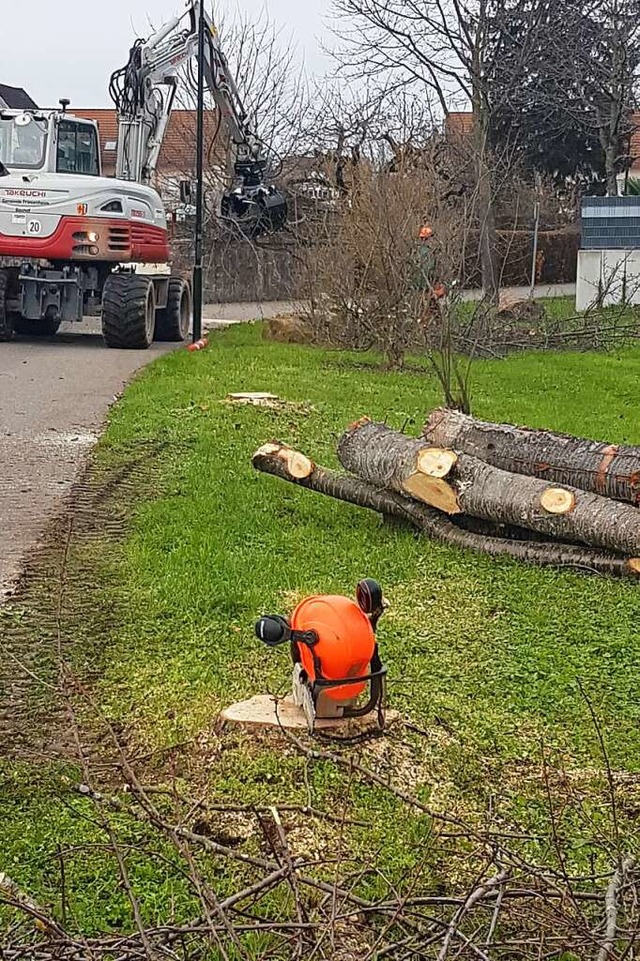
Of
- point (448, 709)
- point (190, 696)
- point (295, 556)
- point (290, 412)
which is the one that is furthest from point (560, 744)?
point (290, 412)

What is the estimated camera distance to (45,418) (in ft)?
36.9

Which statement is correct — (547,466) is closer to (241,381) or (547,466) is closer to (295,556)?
(295,556)

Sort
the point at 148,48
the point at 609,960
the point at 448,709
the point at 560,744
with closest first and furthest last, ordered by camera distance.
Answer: the point at 609,960 < the point at 560,744 < the point at 448,709 < the point at 148,48

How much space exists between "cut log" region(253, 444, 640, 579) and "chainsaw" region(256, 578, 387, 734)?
7.36ft

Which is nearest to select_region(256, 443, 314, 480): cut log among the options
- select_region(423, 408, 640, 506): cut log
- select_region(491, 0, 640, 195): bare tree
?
select_region(423, 408, 640, 506): cut log

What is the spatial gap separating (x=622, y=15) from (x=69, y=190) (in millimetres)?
16618

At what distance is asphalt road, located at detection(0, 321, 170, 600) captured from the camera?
7.38 m

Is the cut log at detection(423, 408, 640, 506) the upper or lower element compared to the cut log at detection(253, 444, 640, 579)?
upper

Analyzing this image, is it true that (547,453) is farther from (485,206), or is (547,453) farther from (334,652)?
(485,206)

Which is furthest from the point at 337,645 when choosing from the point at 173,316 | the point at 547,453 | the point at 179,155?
the point at 179,155

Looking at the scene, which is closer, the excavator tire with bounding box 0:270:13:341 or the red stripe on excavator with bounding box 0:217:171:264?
the red stripe on excavator with bounding box 0:217:171:264

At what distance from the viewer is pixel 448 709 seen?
14.6 feet

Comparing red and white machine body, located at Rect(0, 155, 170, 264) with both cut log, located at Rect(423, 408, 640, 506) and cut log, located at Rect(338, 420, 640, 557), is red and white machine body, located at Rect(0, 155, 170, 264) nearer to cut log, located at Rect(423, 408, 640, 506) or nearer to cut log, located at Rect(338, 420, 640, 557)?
cut log, located at Rect(423, 408, 640, 506)

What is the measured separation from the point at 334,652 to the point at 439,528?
279cm
